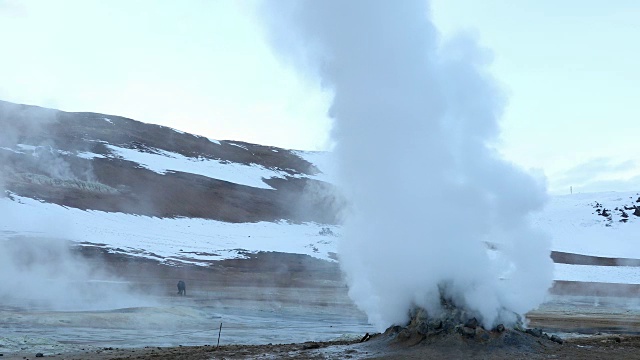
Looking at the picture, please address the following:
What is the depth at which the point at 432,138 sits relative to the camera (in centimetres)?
1627

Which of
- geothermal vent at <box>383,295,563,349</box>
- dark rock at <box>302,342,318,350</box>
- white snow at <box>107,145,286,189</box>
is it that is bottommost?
dark rock at <box>302,342,318,350</box>

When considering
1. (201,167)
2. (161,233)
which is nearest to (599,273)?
(161,233)

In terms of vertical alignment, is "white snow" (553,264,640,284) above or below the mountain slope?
below

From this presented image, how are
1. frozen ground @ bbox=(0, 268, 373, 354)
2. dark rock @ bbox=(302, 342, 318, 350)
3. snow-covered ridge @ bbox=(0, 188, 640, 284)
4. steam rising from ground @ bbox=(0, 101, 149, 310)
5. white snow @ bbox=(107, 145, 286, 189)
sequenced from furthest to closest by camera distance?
1. white snow @ bbox=(107, 145, 286, 189)
2. snow-covered ridge @ bbox=(0, 188, 640, 284)
3. steam rising from ground @ bbox=(0, 101, 149, 310)
4. frozen ground @ bbox=(0, 268, 373, 354)
5. dark rock @ bbox=(302, 342, 318, 350)

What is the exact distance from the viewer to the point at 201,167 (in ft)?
264

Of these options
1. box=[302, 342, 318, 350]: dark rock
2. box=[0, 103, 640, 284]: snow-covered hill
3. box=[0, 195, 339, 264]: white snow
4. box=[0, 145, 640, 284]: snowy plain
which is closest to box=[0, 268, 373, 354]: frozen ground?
box=[302, 342, 318, 350]: dark rock

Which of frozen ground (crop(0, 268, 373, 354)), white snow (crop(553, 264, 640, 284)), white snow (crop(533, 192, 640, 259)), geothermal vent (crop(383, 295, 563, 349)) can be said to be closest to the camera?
geothermal vent (crop(383, 295, 563, 349))

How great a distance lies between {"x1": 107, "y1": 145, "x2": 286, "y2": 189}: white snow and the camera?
244 feet

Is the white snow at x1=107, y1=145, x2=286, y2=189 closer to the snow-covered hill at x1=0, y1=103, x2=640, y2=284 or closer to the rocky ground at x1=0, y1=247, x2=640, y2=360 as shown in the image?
the snow-covered hill at x1=0, y1=103, x2=640, y2=284

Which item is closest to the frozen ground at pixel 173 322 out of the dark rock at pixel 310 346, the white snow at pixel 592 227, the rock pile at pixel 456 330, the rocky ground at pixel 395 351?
the rocky ground at pixel 395 351

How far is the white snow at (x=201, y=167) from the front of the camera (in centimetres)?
7444

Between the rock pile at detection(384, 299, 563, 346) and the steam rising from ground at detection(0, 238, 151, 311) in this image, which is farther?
the steam rising from ground at detection(0, 238, 151, 311)

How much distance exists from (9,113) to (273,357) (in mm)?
57414

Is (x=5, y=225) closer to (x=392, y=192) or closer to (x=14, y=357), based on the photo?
(x=14, y=357)
